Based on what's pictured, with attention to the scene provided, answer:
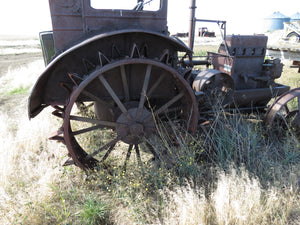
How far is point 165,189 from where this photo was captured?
2566 millimetres

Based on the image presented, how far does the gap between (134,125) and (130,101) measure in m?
0.38

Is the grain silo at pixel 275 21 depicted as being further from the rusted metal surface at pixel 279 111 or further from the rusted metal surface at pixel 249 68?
the rusted metal surface at pixel 279 111

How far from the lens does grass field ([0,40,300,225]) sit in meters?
2.22

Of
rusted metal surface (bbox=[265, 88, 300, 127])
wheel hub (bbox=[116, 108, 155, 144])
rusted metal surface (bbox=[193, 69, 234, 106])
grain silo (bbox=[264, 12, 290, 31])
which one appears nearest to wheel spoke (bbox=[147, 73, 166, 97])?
wheel hub (bbox=[116, 108, 155, 144])

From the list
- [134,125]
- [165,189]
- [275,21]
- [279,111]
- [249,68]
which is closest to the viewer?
[165,189]

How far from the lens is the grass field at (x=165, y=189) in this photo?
2219 mm

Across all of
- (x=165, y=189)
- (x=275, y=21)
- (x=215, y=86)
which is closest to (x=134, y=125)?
(x=165, y=189)

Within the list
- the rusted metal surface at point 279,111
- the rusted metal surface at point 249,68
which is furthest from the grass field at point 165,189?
the rusted metal surface at point 249,68

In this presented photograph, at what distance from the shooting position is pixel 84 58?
2.70 m

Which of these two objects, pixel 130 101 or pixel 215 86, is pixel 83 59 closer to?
pixel 130 101

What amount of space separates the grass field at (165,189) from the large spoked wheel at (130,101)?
0.92 feet

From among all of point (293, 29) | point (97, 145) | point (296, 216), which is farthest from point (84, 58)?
point (293, 29)

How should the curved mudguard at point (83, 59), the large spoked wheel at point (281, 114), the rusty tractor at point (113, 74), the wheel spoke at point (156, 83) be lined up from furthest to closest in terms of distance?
the large spoked wheel at point (281, 114)
the wheel spoke at point (156, 83)
the curved mudguard at point (83, 59)
the rusty tractor at point (113, 74)

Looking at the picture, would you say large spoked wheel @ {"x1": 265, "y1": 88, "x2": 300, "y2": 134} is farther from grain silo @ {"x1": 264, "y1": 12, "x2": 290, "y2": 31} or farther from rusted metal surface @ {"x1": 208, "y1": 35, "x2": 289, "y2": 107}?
grain silo @ {"x1": 264, "y1": 12, "x2": 290, "y2": 31}
